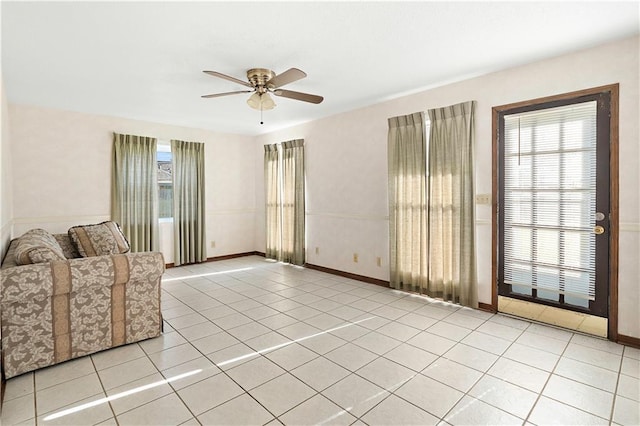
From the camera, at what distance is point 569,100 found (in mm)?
2977

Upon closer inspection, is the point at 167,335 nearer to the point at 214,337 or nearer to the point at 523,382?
the point at 214,337

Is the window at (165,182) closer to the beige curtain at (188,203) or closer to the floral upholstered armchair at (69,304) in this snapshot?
the beige curtain at (188,203)

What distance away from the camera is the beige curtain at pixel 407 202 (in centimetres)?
402

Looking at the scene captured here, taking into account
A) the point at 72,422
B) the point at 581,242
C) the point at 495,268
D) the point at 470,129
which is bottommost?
the point at 72,422

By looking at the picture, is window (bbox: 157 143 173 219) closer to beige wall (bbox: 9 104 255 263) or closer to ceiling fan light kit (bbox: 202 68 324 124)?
beige wall (bbox: 9 104 255 263)

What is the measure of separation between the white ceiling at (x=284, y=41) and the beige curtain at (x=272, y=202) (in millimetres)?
2422

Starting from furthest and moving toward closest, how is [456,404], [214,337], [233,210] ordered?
[233,210] < [214,337] < [456,404]

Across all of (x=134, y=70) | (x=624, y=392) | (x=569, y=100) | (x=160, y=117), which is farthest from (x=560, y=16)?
(x=160, y=117)

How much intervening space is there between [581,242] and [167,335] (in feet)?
12.8

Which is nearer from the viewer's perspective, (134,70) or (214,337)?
(214,337)

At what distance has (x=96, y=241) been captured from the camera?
363 cm

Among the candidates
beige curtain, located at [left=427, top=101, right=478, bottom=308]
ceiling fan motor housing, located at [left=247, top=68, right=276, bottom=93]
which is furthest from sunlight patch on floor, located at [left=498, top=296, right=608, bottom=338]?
ceiling fan motor housing, located at [left=247, top=68, right=276, bottom=93]

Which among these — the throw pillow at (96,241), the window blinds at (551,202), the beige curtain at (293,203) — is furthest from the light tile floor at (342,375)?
the beige curtain at (293,203)

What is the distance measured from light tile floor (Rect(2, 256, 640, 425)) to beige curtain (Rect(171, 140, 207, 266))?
245 cm
